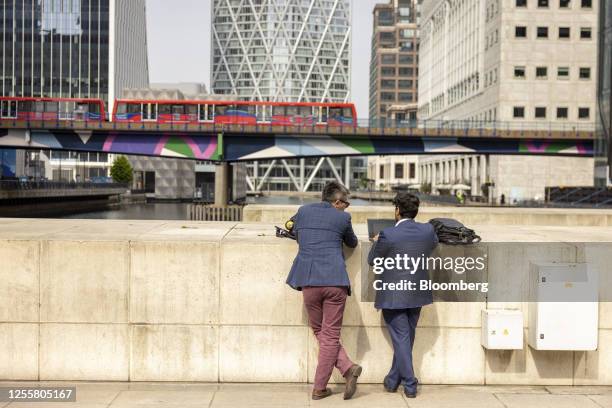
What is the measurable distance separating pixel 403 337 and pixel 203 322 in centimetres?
214

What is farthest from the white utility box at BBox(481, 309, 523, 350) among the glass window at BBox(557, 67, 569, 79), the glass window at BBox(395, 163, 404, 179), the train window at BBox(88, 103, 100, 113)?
the glass window at BBox(395, 163, 404, 179)

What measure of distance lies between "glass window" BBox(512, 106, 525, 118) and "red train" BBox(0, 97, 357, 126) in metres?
35.0

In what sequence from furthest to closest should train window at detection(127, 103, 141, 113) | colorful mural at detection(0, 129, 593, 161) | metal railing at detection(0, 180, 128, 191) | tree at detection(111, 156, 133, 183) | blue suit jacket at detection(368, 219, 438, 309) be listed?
tree at detection(111, 156, 133, 183) < metal railing at detection(0, 180, 128, 191) < train window at detection(127, 103, 141, 113) < colorful mural at detection(0, 129, 593, 161) < blue suit jacket at detection(368, 219, 438, 309)

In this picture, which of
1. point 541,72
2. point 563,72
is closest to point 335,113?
point 541,72

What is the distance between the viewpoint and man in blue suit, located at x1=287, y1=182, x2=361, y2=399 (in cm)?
638

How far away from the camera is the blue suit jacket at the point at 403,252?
21.6 feet

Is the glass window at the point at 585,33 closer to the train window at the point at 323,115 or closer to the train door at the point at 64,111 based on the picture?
the train window at the point at 323,115

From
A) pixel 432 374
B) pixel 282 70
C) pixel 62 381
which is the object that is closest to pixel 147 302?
pixel 62 381

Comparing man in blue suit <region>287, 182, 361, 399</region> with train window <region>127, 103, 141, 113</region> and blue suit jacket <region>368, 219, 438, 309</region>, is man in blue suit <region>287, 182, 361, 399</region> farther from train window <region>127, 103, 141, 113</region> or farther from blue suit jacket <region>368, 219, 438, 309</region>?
train window <region>127, 103, 141, 113</region>

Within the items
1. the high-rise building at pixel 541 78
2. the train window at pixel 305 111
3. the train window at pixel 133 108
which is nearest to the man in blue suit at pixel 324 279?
the train window at pixel 305 111

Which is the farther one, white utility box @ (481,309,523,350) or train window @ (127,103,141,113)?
train window @ (127,103,141,113)

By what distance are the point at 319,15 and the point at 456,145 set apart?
15063 centimetres

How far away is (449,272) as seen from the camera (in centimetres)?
720

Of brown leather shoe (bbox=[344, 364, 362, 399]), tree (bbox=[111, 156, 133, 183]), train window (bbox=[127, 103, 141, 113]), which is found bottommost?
brown leather shoe (bbox=[344, 364, 362, 399])
